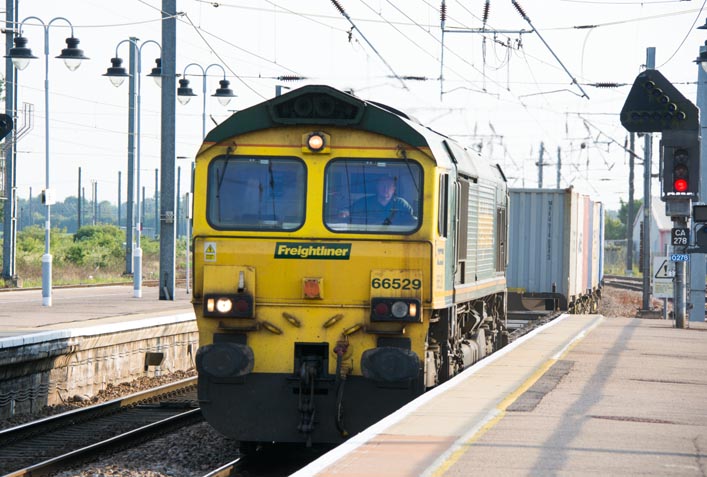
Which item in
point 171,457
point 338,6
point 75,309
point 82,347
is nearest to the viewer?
point 171,457

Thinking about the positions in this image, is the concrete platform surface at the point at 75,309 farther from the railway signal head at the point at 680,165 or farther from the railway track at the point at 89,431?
the railway signal head at the point at 680,165

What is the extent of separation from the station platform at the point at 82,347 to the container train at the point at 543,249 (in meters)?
8.12

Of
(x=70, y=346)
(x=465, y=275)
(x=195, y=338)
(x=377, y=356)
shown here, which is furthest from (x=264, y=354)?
(x=195, y=338)

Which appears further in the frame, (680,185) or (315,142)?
(680,185)

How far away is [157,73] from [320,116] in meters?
16.6

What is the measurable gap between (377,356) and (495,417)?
1.61 meters

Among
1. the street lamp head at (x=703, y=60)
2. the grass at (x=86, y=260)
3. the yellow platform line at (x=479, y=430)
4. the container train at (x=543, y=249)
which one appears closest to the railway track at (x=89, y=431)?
the yellow platform line at (x=479, y=430)

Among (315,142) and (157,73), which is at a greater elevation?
(157,73)

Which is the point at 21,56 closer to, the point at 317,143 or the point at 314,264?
the point at 317,143

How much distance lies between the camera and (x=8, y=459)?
40.8 ft

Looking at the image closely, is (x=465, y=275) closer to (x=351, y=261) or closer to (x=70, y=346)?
(x=351, y=261)

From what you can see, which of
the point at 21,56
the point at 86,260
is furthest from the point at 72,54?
the point at 86,260

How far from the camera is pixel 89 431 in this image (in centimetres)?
1444

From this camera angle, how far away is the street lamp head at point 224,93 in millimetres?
30641
